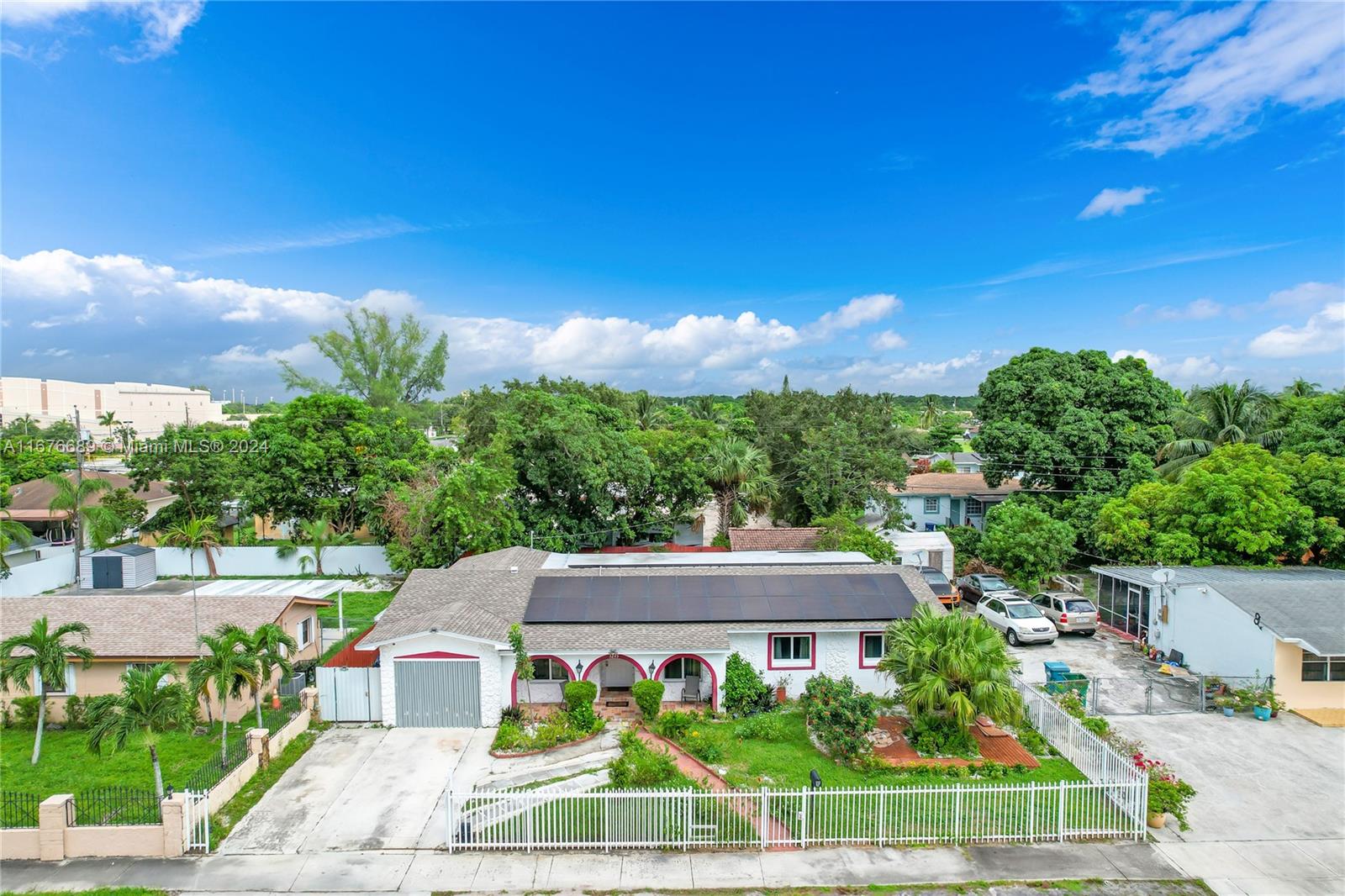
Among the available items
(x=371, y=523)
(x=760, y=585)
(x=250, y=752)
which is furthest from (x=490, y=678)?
(x=371, y=523)

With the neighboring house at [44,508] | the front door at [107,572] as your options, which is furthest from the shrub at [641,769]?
the neighboring house at [44,508]

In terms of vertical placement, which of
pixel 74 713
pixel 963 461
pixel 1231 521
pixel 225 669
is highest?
pixel 963 461

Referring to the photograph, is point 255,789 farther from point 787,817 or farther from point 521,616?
point 787,817

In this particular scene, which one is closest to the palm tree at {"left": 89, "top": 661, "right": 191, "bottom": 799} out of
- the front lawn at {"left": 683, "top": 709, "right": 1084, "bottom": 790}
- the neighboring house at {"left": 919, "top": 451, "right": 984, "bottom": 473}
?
the front lawn at {"left": 683, "top": 709, "right": 1084, "bottom": 790}

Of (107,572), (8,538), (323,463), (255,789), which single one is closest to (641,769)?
(255,789)

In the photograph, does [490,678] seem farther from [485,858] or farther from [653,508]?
[653,508]

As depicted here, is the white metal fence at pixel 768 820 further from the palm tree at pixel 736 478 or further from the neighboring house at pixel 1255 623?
the palm tree at pixel 736 478
